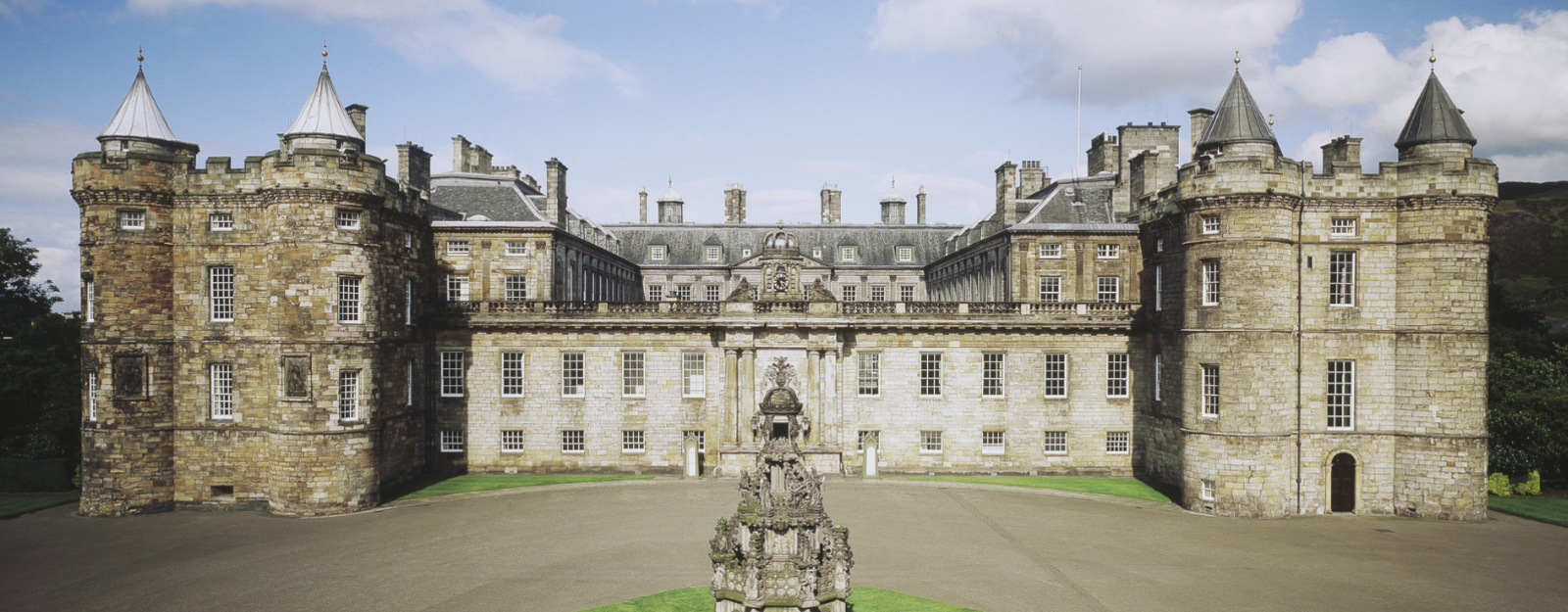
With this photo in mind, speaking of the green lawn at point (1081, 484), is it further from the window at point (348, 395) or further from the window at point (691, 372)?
the window at point (348, 395)

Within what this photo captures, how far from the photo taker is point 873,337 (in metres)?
36.0

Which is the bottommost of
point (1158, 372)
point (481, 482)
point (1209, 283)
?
point (481, 482)

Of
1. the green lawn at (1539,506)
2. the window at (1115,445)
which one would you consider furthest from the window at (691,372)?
the green lawn at (1539,506)

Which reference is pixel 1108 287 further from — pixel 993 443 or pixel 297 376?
pixel 297 376

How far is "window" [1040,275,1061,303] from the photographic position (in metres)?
40.3

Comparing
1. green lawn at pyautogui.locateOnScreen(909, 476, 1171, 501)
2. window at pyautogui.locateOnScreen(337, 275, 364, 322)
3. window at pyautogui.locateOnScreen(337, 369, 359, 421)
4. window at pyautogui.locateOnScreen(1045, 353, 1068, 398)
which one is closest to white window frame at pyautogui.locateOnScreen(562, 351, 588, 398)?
window at pyautogui.locateOnScreen(337, 369, 359, 421)

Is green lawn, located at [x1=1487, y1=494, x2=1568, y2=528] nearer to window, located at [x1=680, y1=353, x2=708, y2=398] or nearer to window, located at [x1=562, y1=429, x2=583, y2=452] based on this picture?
window, located at [x1=680, y1=353, x2=708, y2=398]

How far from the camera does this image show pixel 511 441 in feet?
117

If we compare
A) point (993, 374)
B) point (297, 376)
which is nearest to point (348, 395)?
point (297, 376)

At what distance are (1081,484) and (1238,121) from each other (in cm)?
1477

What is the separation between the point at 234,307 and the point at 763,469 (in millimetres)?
22839

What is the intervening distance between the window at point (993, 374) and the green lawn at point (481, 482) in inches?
579

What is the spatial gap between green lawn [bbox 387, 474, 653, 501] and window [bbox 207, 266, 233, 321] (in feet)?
28.0

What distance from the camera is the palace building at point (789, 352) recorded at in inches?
1100
